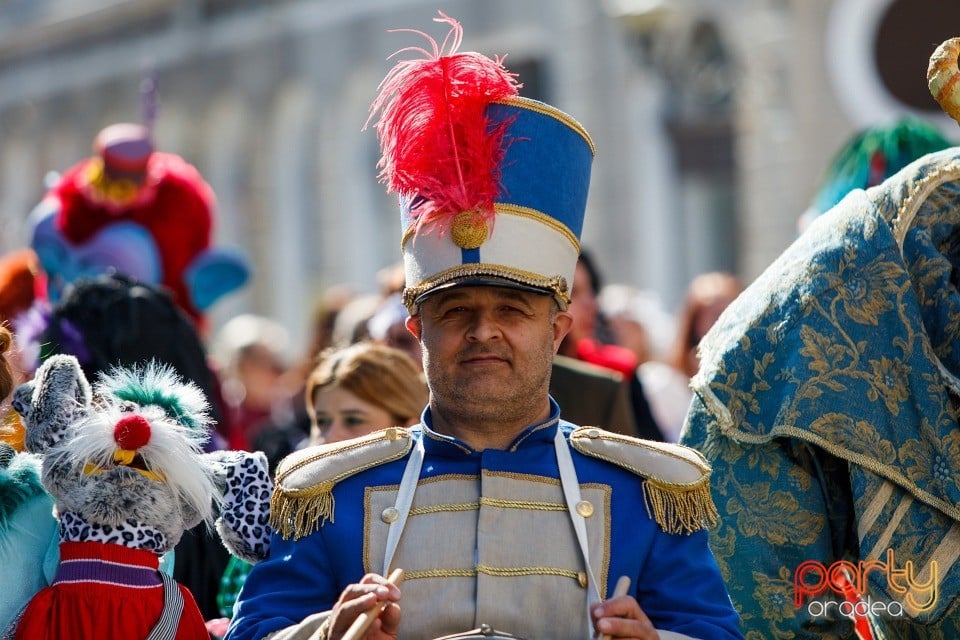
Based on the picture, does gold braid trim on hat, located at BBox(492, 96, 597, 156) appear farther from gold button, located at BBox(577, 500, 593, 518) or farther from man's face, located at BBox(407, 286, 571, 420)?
gold button, located at BBox(577, 500, 593, 518)

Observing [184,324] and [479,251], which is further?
[184,324]

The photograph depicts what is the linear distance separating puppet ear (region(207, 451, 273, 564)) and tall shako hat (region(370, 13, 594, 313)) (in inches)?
18.7

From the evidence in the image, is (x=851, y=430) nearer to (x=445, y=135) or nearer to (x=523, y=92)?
(x=445, y=135)

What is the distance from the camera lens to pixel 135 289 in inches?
187

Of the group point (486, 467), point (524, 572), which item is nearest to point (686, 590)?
point (524, 572)

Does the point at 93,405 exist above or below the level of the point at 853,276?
below

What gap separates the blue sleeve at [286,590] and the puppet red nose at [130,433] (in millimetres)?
328

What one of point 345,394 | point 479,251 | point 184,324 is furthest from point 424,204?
point 184,324

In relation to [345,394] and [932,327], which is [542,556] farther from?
[345,394]

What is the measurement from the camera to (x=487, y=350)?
287 centimetres

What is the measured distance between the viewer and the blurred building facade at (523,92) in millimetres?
11766

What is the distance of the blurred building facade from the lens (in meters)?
11.8

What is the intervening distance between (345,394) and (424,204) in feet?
4.95

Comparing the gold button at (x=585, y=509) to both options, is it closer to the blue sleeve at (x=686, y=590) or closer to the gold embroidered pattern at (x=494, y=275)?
the blue sleeve at (x=686, y=590)
